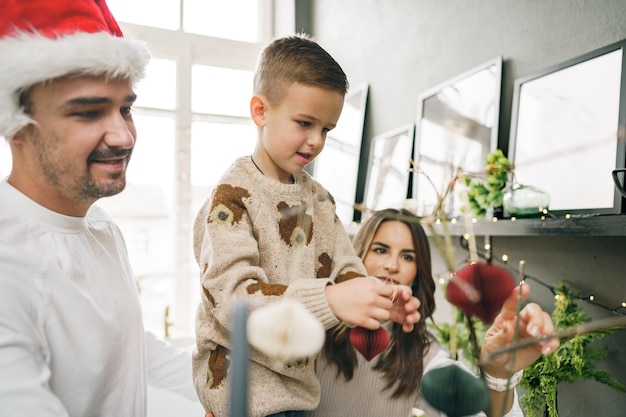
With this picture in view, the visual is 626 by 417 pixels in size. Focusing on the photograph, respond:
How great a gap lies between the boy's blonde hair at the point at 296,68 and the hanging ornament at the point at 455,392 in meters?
0.37

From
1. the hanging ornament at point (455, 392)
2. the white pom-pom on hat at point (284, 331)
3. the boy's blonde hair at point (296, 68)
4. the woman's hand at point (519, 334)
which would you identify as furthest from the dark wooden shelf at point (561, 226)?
the white pom-pom on hat at point (284, 331)

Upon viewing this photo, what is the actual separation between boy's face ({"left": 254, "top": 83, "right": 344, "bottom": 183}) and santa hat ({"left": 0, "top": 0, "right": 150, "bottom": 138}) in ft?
0.73

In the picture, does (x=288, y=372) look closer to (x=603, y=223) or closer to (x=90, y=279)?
(x=90, y=279)

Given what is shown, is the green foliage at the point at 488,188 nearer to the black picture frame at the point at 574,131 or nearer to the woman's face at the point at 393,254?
the black picture frame at the point at 574,131

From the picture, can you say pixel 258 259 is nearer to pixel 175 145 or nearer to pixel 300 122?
pixel 300 122

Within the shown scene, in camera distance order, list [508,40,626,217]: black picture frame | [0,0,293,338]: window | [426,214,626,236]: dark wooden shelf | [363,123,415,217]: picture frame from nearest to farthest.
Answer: [426,214,626,236]: dark wooden shelf → [508,40,626,217]: black picture frame → [363,123,415,217]: picture frame → [0,0,293,338]: window

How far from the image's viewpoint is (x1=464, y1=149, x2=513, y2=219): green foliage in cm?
125

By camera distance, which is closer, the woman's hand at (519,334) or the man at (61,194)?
the woman's hand at (519,334)

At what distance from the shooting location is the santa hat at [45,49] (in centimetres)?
62

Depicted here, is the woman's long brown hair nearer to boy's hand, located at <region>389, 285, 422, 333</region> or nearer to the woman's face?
the woman's face

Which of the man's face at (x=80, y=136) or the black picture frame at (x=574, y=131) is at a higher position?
the black picture frame at (x=574, y=131)

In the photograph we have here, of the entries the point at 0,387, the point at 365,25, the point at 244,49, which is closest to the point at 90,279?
the point at 0,387

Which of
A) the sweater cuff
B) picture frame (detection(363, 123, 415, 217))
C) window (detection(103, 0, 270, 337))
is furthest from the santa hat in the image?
window (detection(103, 0, 270, 337))

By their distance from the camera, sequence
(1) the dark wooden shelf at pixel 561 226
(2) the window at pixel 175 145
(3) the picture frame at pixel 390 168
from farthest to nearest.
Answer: (2) the window at pixel 175 145 < (3) the picture frame at pixel 390 168 < (1) the dark wooden shelf at pixel 561 226
